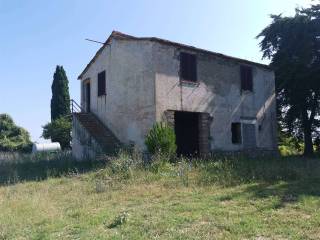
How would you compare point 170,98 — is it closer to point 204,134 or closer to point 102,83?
point 204,134

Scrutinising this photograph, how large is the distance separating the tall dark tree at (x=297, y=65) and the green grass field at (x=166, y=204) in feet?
36.2

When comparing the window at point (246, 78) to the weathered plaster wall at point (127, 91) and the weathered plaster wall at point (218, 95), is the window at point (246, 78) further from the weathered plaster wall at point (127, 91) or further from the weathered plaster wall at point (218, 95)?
the weathered plaster wall at point (127, 91)

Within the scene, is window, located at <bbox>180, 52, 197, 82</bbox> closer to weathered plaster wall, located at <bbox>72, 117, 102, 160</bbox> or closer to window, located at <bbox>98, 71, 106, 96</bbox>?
window, located at <bbox>98, 71, 106, 96</bbox>

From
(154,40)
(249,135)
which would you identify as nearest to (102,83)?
(154,40)

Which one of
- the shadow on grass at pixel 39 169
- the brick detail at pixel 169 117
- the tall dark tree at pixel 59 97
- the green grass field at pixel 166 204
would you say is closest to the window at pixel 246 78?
the brick detail at pixel 169 117

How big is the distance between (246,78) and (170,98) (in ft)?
19.6

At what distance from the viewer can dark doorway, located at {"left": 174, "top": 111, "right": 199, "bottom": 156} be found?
19.6 meters

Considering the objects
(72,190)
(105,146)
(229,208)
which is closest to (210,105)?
(105,146)

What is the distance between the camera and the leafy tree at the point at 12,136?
129ft

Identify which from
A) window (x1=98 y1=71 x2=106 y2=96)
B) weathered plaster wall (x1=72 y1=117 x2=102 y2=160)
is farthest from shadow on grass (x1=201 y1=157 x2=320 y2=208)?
window (x1=98 y1=71 x2=106 y2=96)

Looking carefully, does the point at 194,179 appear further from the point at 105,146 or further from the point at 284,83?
the point at 284,83

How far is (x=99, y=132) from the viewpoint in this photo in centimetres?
1967

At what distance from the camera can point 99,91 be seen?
21.1 meters

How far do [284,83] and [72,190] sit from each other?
16.5 metres
